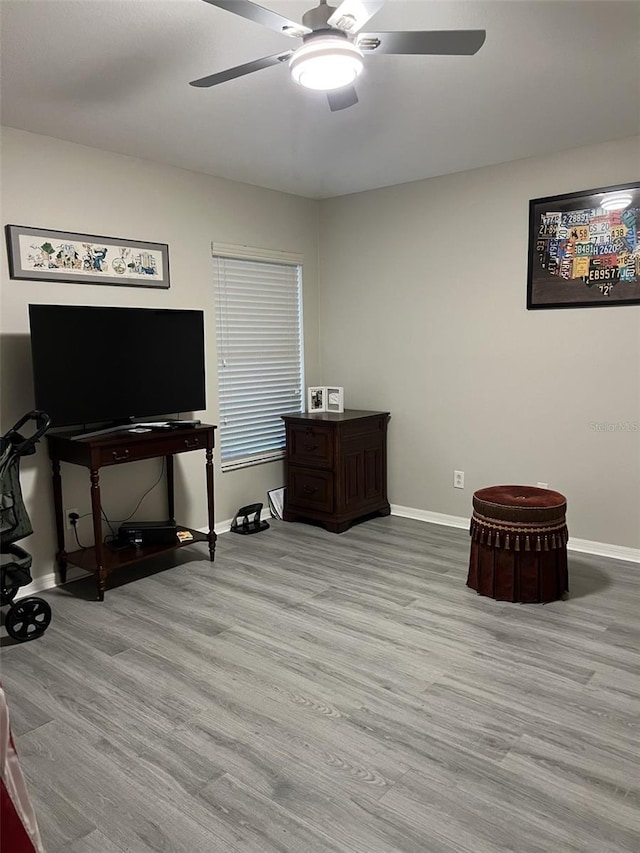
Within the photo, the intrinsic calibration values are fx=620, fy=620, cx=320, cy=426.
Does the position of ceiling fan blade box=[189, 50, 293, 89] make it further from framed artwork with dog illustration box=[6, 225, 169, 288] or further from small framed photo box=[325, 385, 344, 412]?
small framed photo box=[325, 385, 344, 412]

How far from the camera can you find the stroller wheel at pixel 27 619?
2889 mm

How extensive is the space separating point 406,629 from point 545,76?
2582mm

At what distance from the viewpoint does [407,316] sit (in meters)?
4.71

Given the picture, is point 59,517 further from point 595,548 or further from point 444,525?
point 595,548

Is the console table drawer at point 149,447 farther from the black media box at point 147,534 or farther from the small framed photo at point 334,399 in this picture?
the small framed photo at point 334,399

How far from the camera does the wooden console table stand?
3256 millimetres

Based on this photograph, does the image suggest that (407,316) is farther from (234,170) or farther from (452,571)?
(452,571)

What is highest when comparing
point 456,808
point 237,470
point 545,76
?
point 545,76

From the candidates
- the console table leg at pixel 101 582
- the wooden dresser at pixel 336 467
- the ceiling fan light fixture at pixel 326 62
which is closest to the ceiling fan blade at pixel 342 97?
the ceiling fan light fixture at pixel 326 62

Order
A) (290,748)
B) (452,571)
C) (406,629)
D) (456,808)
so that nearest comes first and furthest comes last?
(456,808)
(290,748)
(406,629)
(452,571)

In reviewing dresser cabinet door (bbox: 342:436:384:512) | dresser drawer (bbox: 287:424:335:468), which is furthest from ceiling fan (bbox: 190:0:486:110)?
dresser cabinet door (bbox: 342:436:384:512)

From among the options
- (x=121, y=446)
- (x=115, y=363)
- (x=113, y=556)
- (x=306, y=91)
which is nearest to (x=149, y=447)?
(x=121, y=446)

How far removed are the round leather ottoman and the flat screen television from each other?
1939 millimetres

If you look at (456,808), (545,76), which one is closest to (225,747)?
(456,808)
